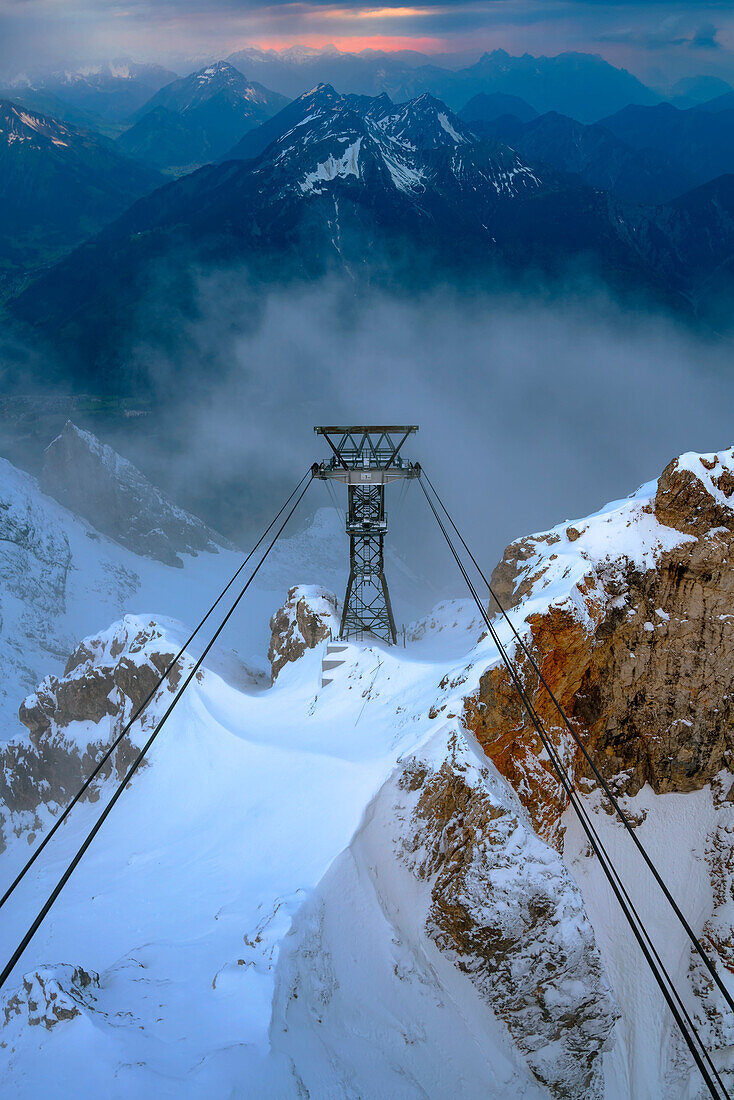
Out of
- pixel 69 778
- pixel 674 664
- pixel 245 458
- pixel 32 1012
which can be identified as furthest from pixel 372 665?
pixel 245 458

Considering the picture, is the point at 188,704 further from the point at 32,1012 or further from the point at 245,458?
the point at 245,458

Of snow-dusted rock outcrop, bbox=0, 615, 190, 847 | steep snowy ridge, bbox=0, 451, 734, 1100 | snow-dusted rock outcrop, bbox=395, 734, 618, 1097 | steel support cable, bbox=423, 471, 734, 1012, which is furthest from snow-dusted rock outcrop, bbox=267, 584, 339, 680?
snow-dusted rock outcrop, bbox=395, 734, 618, 1097

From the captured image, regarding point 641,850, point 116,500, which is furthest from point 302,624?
point 116,500

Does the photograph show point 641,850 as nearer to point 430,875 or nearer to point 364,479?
point 430,875

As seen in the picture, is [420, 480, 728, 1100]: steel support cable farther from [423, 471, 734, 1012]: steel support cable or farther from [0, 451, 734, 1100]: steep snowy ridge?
[0, 451, 734, 1100]: steep snowy ridge

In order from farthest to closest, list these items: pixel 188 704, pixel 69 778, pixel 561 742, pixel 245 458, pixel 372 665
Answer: pixel 245 458 < pixel 69 778 < pixel 188 704 < pixel 372 665 < pixel 561 742

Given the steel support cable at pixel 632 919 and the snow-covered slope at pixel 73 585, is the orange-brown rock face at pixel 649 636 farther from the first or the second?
the snow-covered slope at pixel 73 585
